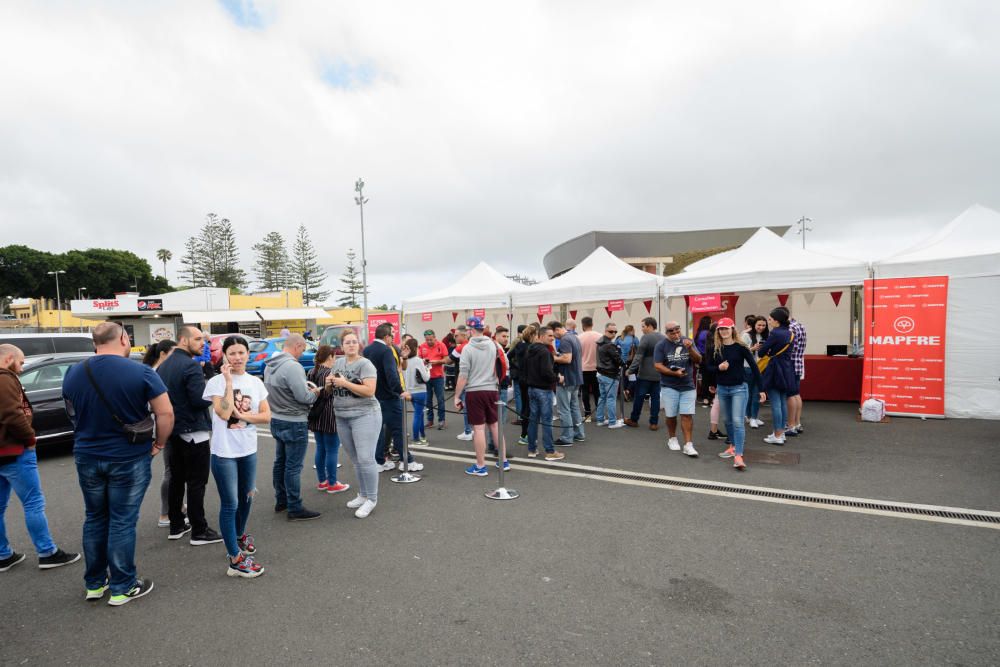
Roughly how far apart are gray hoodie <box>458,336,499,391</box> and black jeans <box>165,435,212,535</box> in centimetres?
272

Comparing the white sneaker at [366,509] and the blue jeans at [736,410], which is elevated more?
the blue jeans at [736,410]

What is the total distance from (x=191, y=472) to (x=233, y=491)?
0.95 metres

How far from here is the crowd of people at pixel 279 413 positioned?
3.21 metres

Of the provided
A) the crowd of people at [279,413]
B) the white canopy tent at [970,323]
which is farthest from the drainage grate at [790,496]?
the white canopy tent at [970,323]

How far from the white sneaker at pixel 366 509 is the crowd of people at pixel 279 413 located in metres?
0.02

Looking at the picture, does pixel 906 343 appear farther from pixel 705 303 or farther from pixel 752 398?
pixel 705 303

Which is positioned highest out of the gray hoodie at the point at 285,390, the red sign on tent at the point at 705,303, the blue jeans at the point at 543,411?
the red sign on tent at the point at 705,303

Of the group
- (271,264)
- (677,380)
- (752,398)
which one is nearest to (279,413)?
(677,380)

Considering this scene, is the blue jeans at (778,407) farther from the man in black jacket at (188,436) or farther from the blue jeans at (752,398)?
the man in black jacket at (188,436)

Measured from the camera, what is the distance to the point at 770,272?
405 inches

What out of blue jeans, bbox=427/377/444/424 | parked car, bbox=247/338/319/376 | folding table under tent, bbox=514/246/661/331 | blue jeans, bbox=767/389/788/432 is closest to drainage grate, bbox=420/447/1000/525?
blue jeans, bbox=767/389/788/432

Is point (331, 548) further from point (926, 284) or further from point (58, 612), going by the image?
point (926, 284)

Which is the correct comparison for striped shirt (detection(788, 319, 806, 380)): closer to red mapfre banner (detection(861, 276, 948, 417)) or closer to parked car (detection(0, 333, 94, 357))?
red mapfre banner (detection(861, 276, 948, 417))

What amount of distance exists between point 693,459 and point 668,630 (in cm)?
391
